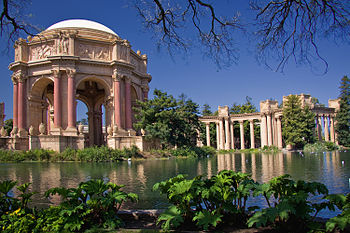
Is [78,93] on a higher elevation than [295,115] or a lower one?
higher

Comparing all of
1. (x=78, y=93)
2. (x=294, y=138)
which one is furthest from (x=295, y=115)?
(x=78, y=93)

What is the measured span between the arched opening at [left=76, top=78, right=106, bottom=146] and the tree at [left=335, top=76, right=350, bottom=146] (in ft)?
161

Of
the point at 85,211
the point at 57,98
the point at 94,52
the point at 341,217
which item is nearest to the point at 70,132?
the point at 57,98

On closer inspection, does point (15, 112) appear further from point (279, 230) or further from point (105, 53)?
point (279, 230)

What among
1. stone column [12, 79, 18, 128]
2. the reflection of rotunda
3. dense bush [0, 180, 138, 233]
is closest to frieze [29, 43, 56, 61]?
the reflection of rotunda

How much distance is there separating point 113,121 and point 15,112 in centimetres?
1262

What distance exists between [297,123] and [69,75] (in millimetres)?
40414

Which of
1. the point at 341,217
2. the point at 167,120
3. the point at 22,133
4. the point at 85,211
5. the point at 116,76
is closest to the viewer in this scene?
the point at 341,217

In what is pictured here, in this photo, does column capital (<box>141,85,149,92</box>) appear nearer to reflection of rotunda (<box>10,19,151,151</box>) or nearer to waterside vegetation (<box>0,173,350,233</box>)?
reflection of rotunda (<box>10,19,151,151</box>)

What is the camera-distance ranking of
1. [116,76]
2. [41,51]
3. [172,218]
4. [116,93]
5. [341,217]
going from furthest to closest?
[116,93] < [116,76] < [41,51] < [172,218] < [341,217]

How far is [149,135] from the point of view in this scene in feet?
109

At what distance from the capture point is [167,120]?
33062 millimetres

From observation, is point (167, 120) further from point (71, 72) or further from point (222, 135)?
point (222, 135)

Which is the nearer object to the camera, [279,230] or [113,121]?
[279,230]
